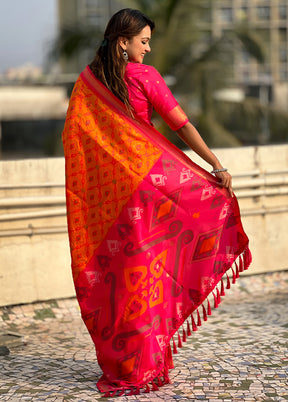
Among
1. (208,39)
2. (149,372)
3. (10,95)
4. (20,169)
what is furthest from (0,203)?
(10,95)

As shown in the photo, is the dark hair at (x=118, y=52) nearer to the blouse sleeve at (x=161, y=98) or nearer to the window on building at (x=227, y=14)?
the blouse sleeve at (x=161, y=98)

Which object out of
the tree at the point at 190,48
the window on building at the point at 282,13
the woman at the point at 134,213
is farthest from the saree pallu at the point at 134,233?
the window on building at the point at 282,13

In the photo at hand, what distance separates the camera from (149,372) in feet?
12.0

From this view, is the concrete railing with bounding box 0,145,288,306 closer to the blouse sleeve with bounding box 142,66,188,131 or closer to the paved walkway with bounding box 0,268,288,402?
the paved walkway with bounding box 0,268,288,402

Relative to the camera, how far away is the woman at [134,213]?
143 inches

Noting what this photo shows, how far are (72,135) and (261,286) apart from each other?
126 inches

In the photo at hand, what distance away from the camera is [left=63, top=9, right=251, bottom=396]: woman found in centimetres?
363

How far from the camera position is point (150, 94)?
142 inches

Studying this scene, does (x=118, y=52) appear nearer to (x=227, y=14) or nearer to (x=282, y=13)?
(x=227, y=14)

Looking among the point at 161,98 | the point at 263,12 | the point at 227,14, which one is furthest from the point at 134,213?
the point at 263,12

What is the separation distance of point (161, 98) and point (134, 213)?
→ 0.59 meters

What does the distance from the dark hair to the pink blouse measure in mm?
43

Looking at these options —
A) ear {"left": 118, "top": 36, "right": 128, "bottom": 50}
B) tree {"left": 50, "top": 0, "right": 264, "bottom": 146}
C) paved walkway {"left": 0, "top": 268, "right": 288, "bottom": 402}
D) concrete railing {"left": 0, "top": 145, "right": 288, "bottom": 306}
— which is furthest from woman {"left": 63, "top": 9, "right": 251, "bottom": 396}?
tree {"left": 50, "top": 0, "right": 264, "bottom": 146}

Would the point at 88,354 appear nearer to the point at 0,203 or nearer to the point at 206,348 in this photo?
the point at 206,348
